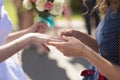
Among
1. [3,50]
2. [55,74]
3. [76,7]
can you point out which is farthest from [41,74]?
[76,7]

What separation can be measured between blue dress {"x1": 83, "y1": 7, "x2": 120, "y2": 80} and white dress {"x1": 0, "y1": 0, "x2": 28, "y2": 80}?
812mm

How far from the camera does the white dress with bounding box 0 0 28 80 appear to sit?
404cm

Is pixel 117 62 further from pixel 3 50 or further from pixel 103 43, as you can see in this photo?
pixel 3 50

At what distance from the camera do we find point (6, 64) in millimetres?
4207

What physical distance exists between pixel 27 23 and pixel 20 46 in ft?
18.4

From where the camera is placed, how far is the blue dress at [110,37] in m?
3.53

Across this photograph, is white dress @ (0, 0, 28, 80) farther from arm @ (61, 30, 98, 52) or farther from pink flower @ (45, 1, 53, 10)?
arm @ (61, 30, 98, 52)

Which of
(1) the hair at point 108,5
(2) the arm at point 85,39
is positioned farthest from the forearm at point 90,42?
(1) the hair at point 108,5

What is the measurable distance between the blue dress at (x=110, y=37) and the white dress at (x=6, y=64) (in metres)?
0.81

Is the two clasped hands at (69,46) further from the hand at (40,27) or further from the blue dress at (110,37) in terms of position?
the hand at (40,27)

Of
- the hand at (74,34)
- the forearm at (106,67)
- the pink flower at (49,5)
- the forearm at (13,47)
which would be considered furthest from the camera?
the pink flower at (49,5)

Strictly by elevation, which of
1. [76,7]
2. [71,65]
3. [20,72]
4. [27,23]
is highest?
[20,72]

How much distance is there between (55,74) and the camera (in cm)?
780

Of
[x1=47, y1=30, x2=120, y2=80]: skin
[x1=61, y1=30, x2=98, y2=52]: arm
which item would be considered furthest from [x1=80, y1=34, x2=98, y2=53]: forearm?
[x1=47, y1=30, x2=120, y2=80]: skin
